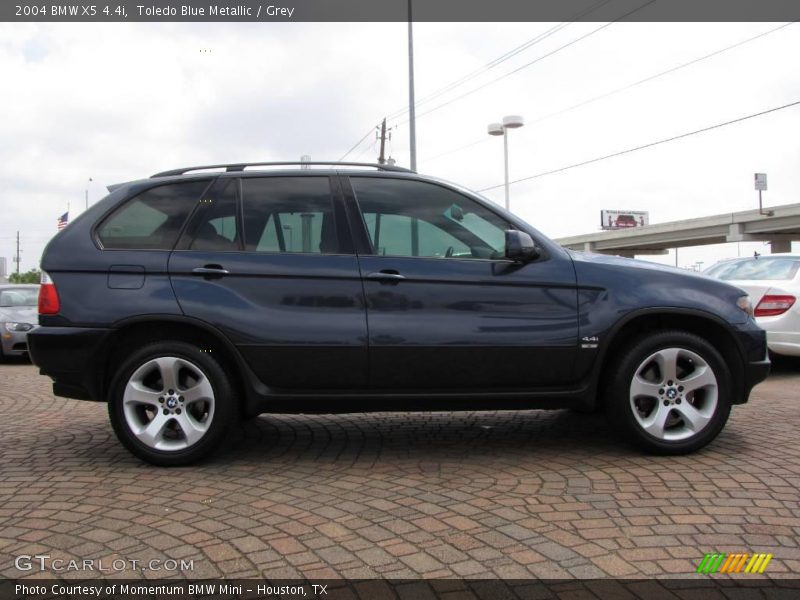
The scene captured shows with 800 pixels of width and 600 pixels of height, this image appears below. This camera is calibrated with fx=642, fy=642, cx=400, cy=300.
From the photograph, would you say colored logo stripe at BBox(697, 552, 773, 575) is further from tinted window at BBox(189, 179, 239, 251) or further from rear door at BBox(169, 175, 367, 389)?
tinted window at BBox(189, 179, 239, 251)

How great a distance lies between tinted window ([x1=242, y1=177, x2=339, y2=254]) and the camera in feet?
13.4

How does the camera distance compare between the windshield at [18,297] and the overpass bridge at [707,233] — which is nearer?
the windshield at [18,297]

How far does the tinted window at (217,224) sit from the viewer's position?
4.07 meters

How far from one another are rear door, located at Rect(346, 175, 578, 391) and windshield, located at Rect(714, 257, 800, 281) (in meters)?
4.79

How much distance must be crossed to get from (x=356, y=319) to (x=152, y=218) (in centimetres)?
149

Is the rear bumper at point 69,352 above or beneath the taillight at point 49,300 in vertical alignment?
beneath

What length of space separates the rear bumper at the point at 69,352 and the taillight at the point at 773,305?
22.0 ft

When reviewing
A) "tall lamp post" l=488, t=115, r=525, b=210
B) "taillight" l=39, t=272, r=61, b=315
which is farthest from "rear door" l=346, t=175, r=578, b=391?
"tall lamp post" l=488, t=115, r=525, b=210

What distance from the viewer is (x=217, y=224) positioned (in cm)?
412

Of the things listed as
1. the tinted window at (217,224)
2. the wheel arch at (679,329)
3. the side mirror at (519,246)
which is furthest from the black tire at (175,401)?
the wheel arch at (679,329)

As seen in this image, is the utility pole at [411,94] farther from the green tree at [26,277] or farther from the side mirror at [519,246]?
the green tree at [26,277]

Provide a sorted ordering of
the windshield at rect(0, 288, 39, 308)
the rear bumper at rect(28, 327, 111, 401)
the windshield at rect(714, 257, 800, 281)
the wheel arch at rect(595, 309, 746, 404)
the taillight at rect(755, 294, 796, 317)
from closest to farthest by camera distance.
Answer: the rear bumper at rect(28, 327, 111, 401)
the wheel arch at rect(595, 309, 746, 404)
the taillight at rect(755, 294, 796, 317)
the windshield at rect(714, 257, 800, 281)
the windshield at rect(0, 288, 39, 308)

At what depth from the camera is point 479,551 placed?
2.71 m

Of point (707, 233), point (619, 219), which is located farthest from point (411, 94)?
point (619, 219)
